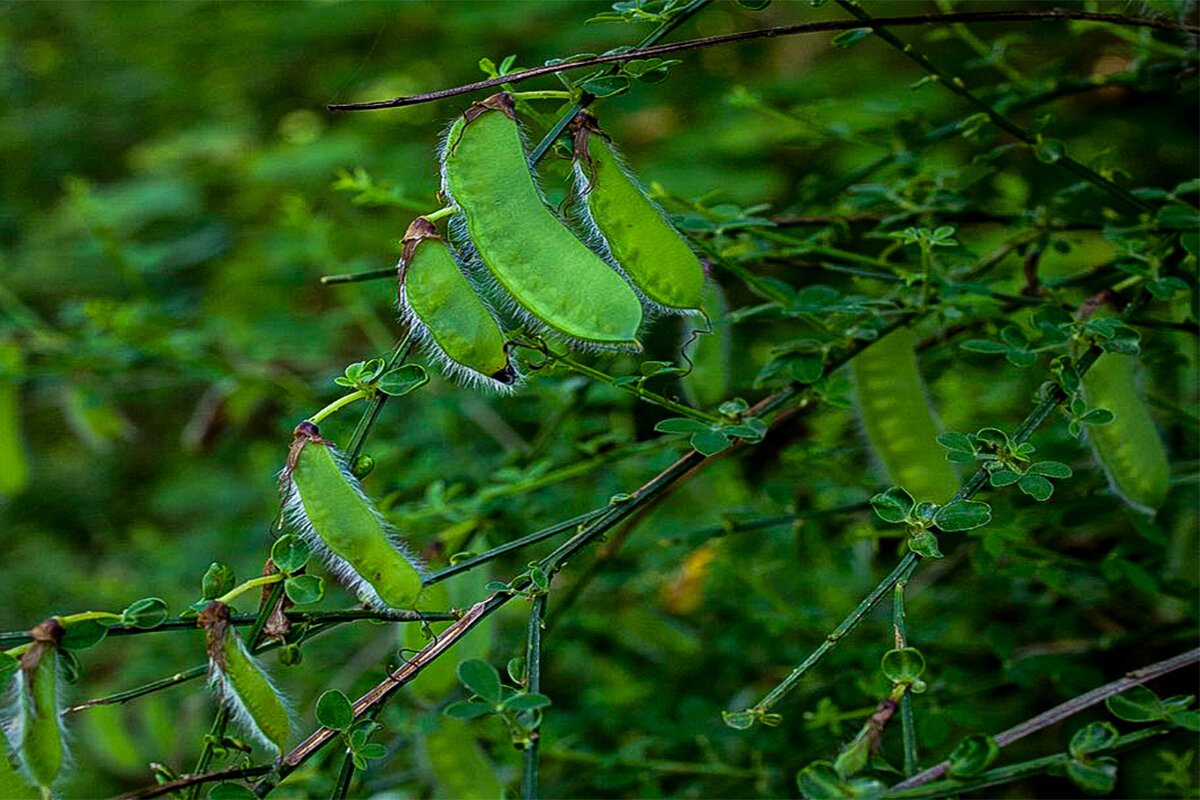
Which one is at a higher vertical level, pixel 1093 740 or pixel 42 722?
pixel 42 722

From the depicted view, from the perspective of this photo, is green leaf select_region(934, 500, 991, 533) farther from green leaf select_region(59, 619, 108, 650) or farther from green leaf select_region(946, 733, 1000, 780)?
green leaf select_region(59, 619, 108, 650)

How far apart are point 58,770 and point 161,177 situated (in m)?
3.28

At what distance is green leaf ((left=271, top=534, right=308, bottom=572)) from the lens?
76cm

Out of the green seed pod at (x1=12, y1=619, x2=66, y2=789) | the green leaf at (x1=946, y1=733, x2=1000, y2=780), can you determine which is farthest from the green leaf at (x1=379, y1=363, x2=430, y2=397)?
the green leaf at (x1=946, y1=733, x2=1000, y2=780)

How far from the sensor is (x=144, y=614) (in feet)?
2.34

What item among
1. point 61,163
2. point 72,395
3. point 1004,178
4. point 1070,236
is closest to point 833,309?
point 1070,236

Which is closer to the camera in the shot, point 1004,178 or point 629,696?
point 629,696

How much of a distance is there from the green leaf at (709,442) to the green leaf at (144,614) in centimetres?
37

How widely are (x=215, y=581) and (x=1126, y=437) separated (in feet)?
2.43

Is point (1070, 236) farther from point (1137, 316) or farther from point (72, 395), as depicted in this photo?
point (72, 395)

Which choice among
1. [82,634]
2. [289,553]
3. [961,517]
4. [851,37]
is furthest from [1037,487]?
[82,634]

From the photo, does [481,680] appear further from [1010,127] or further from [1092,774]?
[1010,127]

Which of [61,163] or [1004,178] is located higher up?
[1004,178]

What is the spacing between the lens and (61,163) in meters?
4.17
